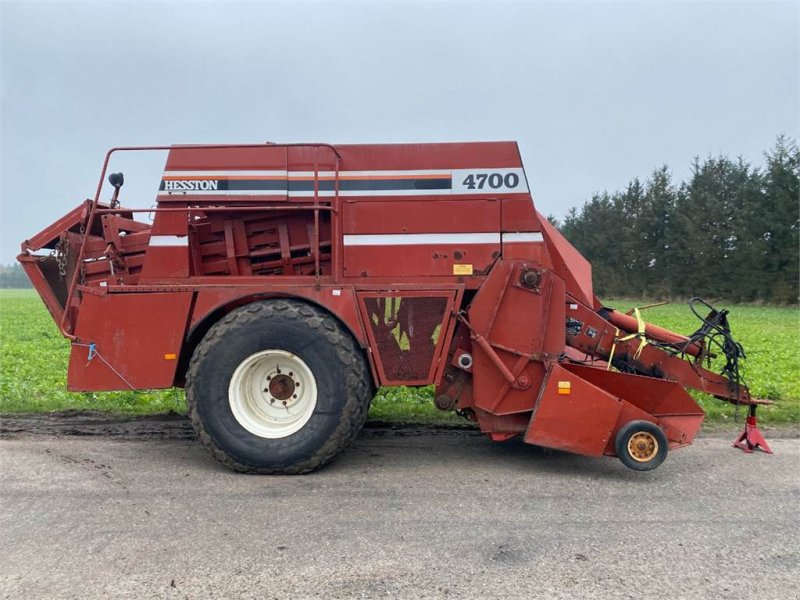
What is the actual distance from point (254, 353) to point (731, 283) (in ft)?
117

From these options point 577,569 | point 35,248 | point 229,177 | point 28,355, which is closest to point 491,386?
point 577,569

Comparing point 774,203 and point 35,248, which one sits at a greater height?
point 774,203

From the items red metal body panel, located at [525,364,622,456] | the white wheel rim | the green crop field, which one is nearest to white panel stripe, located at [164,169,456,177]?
the white wheel rim

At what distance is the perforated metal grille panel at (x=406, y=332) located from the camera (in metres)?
4.50

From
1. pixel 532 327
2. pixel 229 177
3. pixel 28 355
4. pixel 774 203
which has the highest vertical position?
pixel 774 203

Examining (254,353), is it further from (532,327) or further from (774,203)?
(774,203)

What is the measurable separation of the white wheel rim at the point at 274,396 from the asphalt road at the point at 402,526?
16.8 inches

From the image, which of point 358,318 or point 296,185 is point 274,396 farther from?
point 296,185

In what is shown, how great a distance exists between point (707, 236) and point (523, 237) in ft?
115

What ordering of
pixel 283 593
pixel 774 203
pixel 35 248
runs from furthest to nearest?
pixel 774 203 → pixel 35 248 → pixel 283 593

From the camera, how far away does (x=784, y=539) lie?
3297 millimetres

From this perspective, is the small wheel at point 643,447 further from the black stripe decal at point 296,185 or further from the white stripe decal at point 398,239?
the black stripe decal at point 296,185

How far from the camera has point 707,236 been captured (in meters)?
34.4

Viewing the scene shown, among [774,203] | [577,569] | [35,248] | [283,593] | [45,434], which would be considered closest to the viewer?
[283,593]
